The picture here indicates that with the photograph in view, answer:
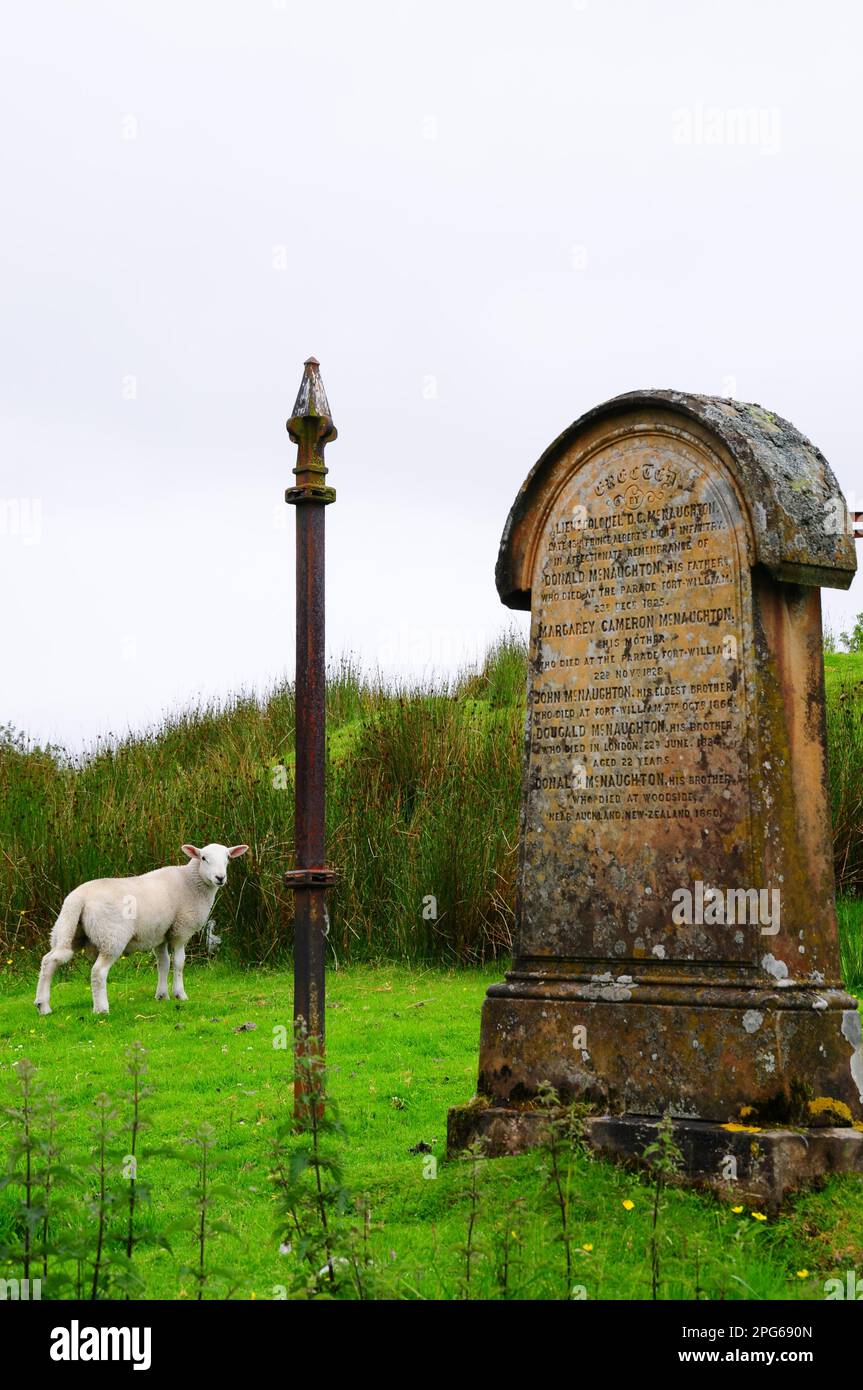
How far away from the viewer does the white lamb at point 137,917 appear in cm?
1131

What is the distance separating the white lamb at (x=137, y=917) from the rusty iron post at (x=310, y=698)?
4.09 metres

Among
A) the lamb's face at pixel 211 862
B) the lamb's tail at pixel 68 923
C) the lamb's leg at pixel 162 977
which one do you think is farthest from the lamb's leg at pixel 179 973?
the lamb's tail at pixel 68 923

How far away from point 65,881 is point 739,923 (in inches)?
399

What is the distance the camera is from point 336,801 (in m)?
14.6

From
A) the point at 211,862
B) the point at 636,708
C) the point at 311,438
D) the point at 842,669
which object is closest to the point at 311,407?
the point at 311,438

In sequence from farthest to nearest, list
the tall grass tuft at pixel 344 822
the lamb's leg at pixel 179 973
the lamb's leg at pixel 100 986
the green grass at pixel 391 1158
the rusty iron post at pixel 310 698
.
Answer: the tall grass tuft at pixel 344 822 < the lamb's leg at pixel 179 973 < the lamb's leg at pixel 100 986 < the rusty iron post at pixel 310 698 < the green grass at pixel 391 1158

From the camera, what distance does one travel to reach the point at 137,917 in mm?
11391

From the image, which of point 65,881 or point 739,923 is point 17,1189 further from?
point 65,881

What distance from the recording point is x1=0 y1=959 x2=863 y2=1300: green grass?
496 centimetres

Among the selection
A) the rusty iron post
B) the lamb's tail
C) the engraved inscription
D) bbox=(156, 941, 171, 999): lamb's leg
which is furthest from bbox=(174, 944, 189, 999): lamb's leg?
the engraved inscription

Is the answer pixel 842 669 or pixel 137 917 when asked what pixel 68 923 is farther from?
pixel 842 669

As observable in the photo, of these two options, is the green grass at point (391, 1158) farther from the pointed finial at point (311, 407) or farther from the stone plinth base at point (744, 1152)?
the pointed finial at point (311, 407)

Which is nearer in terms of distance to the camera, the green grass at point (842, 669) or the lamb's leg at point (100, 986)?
the lamb's leg at point (100, 986)

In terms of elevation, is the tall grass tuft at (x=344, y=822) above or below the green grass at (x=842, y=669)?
below
